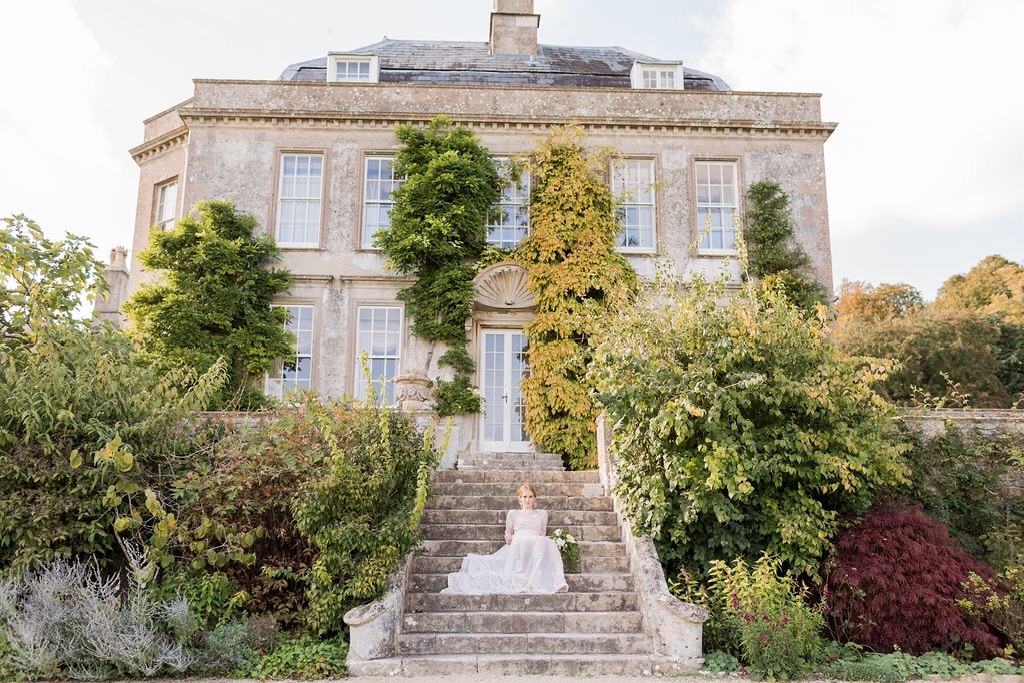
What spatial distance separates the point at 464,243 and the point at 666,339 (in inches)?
256

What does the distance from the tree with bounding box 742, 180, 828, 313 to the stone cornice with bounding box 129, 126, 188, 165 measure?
11.6 metres

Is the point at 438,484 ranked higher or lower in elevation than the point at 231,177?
lower

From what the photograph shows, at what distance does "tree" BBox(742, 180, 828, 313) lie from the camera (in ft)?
48.1

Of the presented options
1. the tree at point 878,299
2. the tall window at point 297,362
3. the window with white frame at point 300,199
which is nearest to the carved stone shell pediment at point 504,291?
the tall window at point 297,362

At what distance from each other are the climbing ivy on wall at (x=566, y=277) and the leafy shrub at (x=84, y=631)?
7.52 m

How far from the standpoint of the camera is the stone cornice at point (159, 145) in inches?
651

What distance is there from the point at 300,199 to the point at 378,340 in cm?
323

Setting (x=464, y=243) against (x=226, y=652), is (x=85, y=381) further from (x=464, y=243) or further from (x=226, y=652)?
(x=464, y=243)

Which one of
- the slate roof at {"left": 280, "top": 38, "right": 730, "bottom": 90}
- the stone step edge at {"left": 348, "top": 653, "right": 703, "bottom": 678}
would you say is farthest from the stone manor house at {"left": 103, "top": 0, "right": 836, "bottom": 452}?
the stone step edge at {"left": 348, "top": 653, "right": 703, "bottom": 678}

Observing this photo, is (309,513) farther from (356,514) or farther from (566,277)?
(566,277)

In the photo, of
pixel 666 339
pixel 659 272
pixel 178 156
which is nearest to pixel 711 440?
pixel 666 339

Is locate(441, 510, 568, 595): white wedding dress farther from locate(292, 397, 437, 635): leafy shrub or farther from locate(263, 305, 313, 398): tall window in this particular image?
locate(263, 305, 313, 398): tall window

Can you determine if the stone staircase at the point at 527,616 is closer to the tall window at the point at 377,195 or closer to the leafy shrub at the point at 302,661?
the leafy shrub at the point at 302,661

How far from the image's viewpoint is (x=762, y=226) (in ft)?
49.3
